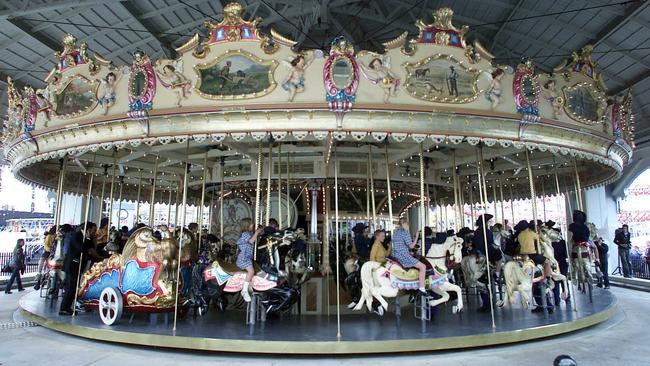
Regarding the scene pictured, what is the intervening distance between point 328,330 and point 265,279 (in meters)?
1.05

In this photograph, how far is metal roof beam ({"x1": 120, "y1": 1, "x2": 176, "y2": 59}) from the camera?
12070mm

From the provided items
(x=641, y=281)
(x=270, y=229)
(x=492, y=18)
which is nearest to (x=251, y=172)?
(x=270, y=229)

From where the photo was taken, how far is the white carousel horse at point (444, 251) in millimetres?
6191

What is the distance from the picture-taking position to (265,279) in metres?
5.73

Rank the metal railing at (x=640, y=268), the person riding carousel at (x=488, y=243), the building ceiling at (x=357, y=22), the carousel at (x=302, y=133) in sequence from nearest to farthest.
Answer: the carousel at (x=302, y=133) < the person riding carousel at (x=488, y=243) < the building ceiling at (x=357, y=22) < the metal railing at (x=640, y=268)

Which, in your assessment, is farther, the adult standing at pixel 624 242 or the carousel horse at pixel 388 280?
the adult standing at pixel 624 242

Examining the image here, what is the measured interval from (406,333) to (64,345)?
438 centimetres

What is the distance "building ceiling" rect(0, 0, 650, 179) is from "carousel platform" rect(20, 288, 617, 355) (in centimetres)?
750

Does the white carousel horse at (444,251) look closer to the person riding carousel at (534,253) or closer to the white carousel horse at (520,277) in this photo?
the white carousel horse at (520,277)

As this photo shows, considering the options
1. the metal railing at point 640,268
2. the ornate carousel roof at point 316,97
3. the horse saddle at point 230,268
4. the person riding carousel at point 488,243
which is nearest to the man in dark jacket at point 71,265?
the ornate carousel roof at point 316,97

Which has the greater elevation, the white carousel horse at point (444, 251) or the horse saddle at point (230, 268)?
the white carousel horse at point (444, 251)

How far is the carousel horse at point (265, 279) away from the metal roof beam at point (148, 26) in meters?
9.40

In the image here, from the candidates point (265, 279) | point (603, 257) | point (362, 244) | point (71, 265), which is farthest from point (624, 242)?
point (71, 265)

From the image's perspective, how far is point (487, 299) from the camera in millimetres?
6961
